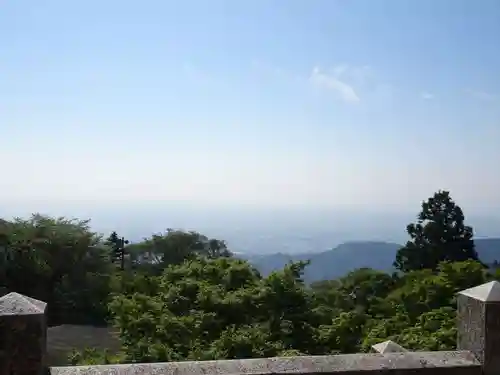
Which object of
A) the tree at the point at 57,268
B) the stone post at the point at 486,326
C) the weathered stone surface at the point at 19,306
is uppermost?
the weathered stone surface at the point at 19,306

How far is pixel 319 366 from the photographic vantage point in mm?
2797

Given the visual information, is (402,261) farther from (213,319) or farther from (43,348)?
(43,348)

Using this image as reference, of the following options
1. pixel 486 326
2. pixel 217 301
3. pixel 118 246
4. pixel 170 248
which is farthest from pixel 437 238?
pixel 486 326

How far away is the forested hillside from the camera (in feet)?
30.0

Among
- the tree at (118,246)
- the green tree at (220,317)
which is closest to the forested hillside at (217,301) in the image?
the green tree at (220,317)

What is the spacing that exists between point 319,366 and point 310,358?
9 cm

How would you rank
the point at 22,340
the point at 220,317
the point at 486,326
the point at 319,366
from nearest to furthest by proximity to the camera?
the point at 22,340, the point at 319,366, the point at 486,326, the point at 220,317

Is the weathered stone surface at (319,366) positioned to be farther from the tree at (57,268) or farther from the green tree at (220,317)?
the tree at (57,268)

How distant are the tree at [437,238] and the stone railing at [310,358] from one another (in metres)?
23.9

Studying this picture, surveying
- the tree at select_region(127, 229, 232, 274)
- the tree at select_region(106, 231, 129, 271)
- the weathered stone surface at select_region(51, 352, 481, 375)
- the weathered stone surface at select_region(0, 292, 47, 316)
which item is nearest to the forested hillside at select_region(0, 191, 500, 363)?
the tree at select_region(106, 231, 129, 271)

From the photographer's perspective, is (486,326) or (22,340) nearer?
(22,340)

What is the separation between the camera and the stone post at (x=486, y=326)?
2994 millimetres

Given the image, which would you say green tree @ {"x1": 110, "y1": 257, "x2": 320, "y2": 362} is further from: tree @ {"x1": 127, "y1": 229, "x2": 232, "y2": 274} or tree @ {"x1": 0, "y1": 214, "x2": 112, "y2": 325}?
tree @ {"x1": 127, "y1": 229, "x2": 232, "y2": 274}

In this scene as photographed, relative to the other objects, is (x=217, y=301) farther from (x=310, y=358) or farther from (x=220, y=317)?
(x=310, y=358)
